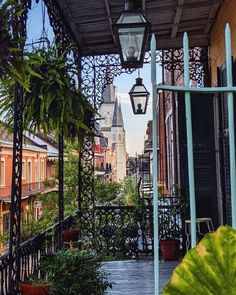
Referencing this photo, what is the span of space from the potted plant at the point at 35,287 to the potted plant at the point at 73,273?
52mm

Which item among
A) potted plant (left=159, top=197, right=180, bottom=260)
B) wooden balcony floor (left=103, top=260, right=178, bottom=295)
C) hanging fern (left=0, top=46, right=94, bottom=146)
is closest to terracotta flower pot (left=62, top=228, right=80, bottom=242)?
wooden balcony floor (left=103, top=260, right=178, bottom=295)

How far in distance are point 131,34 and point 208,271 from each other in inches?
100

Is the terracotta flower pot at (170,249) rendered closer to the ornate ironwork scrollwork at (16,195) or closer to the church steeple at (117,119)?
the ornate ironwork scrollwork at (16,195)

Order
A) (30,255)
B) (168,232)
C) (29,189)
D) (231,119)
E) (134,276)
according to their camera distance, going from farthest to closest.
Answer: (29,189) → (168,232) → (134,276) → (30,255) → (231,119)

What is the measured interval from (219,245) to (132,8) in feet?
8.04

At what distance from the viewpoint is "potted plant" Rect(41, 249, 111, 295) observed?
10.4 ft

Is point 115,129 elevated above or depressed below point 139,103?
above

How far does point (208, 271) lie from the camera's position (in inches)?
28.6

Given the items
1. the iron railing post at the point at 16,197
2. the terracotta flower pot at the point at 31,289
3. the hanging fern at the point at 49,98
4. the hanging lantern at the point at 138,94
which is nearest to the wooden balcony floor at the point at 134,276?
the terracotta flower pot at the point at 31,289

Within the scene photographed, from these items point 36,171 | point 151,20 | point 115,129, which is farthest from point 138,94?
point 115,129

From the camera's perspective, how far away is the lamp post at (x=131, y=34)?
9.34 feet

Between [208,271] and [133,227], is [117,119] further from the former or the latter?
[208,271]

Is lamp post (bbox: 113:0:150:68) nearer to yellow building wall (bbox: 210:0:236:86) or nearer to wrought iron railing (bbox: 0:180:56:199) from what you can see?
yellow building wall (bbox: 210:0:236:86)

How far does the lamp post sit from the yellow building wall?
1691 mm
